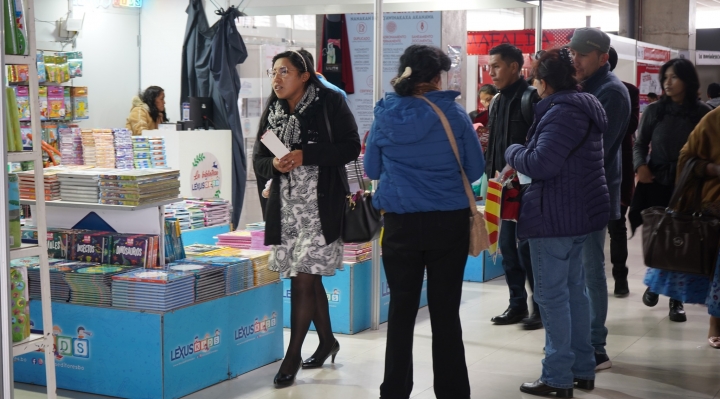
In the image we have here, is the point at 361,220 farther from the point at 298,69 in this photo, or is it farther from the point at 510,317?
the point at 510,317

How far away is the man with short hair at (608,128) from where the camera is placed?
4.28 metres

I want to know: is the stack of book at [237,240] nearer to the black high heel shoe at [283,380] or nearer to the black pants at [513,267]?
the black high heel shoe at [283,380]

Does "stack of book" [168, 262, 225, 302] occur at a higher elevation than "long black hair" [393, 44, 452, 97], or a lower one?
lower

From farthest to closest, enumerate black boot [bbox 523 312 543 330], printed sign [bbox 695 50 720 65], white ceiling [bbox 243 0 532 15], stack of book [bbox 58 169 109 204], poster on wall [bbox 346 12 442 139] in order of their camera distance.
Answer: printed sign [bbox 695 50 720 65] < poster on wall [bbox 346 12 442 139] < white ceiling [bbox 243 0 532 15] < black boot [bbox 523 312 543 330] < stack of book [bbox 58 169 109 204]

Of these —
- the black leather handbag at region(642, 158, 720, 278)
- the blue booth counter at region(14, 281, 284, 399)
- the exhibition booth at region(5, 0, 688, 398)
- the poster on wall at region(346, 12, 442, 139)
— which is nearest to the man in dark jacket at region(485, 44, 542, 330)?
the exhibition booth at region(5, 0, 688, 398)

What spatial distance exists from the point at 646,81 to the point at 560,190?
9.75 meters

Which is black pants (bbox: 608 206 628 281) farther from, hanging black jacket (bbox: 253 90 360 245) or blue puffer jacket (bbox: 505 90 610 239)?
hanging black jacket (bbox: 253 90 360 245)

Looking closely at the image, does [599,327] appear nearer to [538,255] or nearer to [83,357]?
[538,255]

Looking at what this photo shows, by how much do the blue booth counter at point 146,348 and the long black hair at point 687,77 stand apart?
310cm

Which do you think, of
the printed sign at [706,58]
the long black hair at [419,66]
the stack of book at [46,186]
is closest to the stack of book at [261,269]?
the stack of book at [46,186]

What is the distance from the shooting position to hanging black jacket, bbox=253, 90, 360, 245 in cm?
405

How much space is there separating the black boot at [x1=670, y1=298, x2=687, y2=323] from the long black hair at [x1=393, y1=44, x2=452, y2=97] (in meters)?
3.01

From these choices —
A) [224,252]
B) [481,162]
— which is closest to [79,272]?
[224,252]

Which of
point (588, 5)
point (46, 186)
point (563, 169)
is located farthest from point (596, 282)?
point (588, 5)
